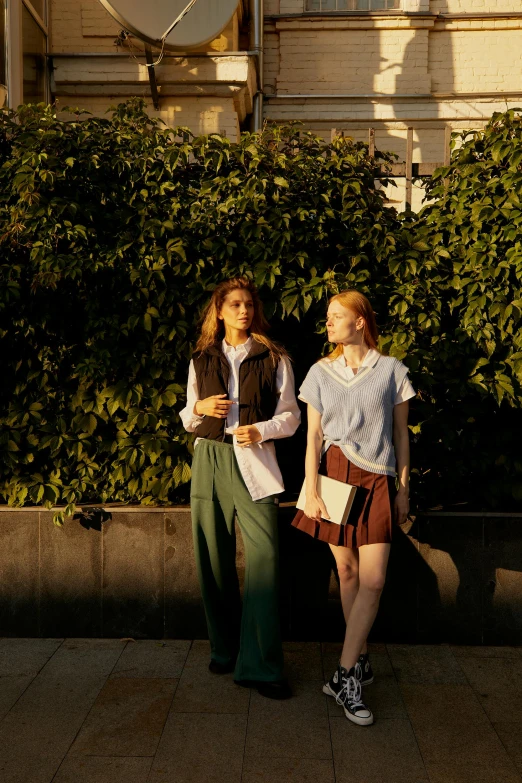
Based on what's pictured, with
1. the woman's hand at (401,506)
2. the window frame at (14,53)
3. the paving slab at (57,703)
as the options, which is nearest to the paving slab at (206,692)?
the paving slab at (57,703)

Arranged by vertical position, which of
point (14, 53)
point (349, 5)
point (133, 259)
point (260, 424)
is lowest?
point (260, 424)

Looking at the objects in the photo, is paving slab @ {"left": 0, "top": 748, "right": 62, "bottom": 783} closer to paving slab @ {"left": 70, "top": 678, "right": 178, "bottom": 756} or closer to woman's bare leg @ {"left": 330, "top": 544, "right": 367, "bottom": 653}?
paving slab @ {"left": 70, "top": 678, "right": 178, "bottom": 756}

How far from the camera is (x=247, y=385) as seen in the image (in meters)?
4.24

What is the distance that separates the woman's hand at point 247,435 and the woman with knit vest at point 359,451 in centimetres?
25

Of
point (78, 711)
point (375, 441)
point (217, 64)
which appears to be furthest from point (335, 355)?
point (217, 64)

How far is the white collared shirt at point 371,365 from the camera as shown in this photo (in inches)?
159

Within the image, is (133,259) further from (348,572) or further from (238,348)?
(348,572)

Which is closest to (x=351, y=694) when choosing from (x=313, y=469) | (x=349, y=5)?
(x=313, y=469)

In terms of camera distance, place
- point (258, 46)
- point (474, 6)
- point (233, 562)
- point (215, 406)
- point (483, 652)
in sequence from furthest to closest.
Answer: point (474, 6) → point (258, 46) → point (483, 652) → point (233, 562) → point (215, 406)

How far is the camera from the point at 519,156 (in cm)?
463

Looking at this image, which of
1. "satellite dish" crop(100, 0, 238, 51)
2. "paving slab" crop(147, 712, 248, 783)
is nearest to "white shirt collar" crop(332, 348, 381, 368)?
"paving slab" crop(147, 712, 248, 783)

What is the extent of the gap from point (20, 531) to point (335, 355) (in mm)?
2078

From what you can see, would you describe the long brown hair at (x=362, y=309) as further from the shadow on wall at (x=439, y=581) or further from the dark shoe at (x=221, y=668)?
the dark shoe at (x=221, y=668)

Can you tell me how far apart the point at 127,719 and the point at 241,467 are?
4.03ft
